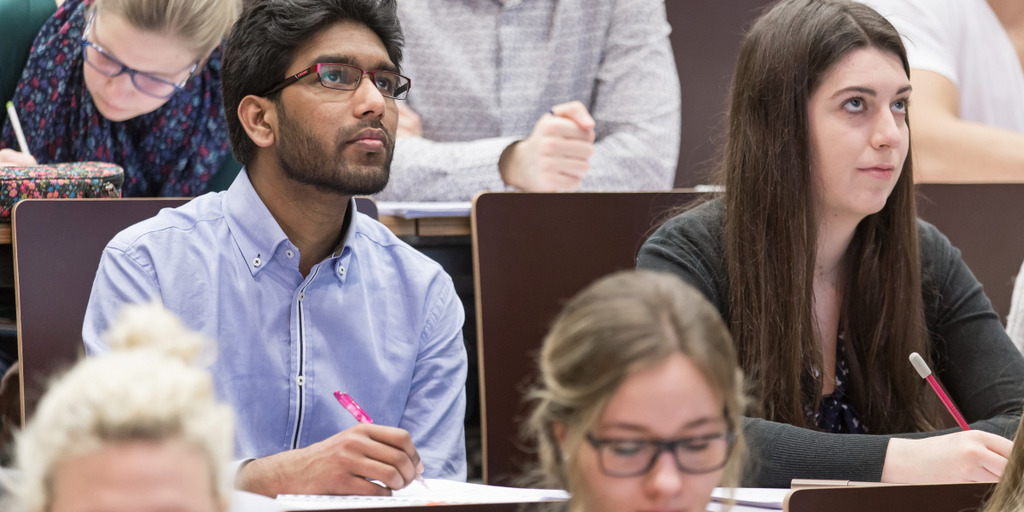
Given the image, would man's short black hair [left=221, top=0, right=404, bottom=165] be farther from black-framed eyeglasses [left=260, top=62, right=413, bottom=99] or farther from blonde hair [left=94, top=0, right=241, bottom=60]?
blonde hair [left=94, top=0, right=241, bottom=60]

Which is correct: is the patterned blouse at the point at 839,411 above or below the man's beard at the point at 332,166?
below

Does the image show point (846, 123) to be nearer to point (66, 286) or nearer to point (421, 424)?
point (421, 424)

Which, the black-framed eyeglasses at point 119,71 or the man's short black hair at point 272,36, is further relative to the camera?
the black-framed eyeglasses at point 119,71

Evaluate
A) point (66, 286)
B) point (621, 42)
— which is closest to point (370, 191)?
point (66, 286)

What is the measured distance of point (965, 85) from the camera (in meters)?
2.71

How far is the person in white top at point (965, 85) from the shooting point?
243cm

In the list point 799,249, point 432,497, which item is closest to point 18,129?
point 432,497

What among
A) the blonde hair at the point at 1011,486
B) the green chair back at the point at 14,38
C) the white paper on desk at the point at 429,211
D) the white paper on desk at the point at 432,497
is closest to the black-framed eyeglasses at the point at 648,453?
the white paper on desk at the point at 432,497

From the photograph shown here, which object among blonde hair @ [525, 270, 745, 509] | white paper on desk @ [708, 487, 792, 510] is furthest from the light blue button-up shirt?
blonde hair @ [525, 270, 745, 509]

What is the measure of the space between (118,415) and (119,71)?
169cm

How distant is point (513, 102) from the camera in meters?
2.38

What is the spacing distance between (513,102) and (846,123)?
1.00m

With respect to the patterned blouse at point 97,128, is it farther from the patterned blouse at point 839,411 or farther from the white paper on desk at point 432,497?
the patterned blouse at point 839,411

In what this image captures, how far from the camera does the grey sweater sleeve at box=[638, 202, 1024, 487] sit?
1.32 m
